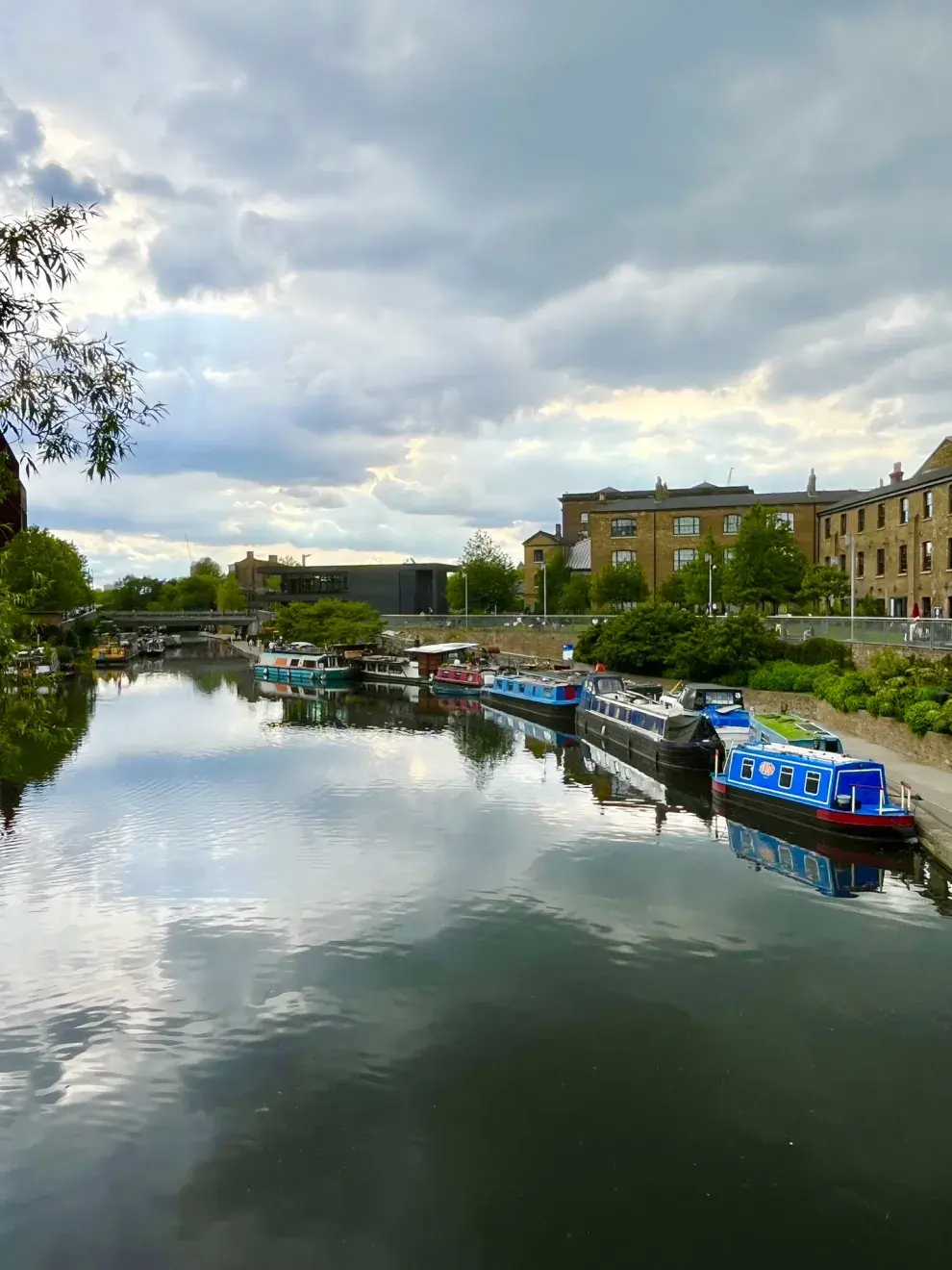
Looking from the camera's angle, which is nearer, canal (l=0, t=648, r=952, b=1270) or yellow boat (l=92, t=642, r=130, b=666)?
canal (l=0, t=648, r=952, b=1270)

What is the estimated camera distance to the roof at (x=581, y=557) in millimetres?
98625

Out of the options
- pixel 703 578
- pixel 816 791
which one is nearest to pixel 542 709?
pixel 703 578

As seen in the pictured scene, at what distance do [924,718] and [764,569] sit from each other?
31.8 meters

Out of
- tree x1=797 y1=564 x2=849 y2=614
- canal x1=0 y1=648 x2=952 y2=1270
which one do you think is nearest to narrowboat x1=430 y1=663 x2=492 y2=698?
tree x1=797 y1=564 x2=849 y2=614

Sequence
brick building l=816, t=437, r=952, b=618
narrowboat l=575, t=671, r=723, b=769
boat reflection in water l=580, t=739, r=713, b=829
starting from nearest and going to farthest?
boat reflection in water l=580, t=739, r=713, b=829
narrowboat l=575, t=671, r=723, b=769
brick building l=816, t=437, r=952, b=618

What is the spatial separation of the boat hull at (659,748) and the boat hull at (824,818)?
2.81 m

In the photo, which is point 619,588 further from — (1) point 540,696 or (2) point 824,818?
(2) point 824,818

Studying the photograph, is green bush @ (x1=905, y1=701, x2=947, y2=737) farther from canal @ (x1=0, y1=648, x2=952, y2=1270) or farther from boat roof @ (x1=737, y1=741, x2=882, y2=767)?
canal @ (x1=0, y1=648, x2=952, y2=1270)

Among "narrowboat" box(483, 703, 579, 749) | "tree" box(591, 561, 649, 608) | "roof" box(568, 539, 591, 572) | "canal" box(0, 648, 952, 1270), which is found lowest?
"canal" box(0, 648, 952, 1270)

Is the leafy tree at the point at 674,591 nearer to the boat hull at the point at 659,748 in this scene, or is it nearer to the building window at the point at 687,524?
the building window at the point at 687,524

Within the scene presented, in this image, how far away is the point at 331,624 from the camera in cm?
8169

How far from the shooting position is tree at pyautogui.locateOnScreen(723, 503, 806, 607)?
184ft

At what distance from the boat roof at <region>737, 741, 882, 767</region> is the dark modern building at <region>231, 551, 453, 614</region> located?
98.7m

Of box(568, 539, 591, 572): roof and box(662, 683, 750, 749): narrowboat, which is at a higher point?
box(568, 539, 591, 572): roof
